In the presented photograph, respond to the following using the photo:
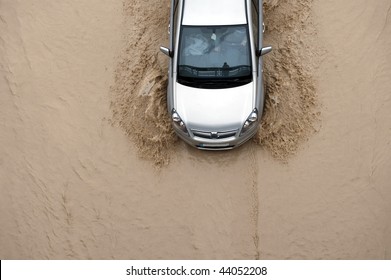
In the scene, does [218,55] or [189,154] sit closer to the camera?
[218,55]

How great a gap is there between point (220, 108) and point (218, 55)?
2.77ft

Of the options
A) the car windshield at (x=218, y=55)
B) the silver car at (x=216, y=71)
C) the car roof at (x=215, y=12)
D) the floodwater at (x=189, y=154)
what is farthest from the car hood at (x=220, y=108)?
the car roof at (x=215, y=12)

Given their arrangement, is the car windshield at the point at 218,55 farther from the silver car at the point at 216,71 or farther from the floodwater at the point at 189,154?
the floodwater at the point at 189,154

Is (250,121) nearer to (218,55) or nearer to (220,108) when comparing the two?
(220,108)

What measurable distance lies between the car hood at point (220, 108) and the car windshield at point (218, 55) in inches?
5.1

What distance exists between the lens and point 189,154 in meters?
8.60

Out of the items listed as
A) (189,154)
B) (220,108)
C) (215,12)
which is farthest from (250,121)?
(215,12)

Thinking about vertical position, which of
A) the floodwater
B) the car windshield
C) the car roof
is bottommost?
the floodwater

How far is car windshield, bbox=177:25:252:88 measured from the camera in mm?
7926

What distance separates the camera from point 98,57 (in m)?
8.98

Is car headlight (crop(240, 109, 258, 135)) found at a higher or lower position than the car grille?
higher

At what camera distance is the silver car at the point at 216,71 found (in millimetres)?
7930

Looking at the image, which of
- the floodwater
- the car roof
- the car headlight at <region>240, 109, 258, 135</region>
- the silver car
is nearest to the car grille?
the silver car

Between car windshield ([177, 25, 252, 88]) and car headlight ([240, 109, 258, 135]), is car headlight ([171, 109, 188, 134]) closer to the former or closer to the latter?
car windshield ([177, 25, 252, 88])
